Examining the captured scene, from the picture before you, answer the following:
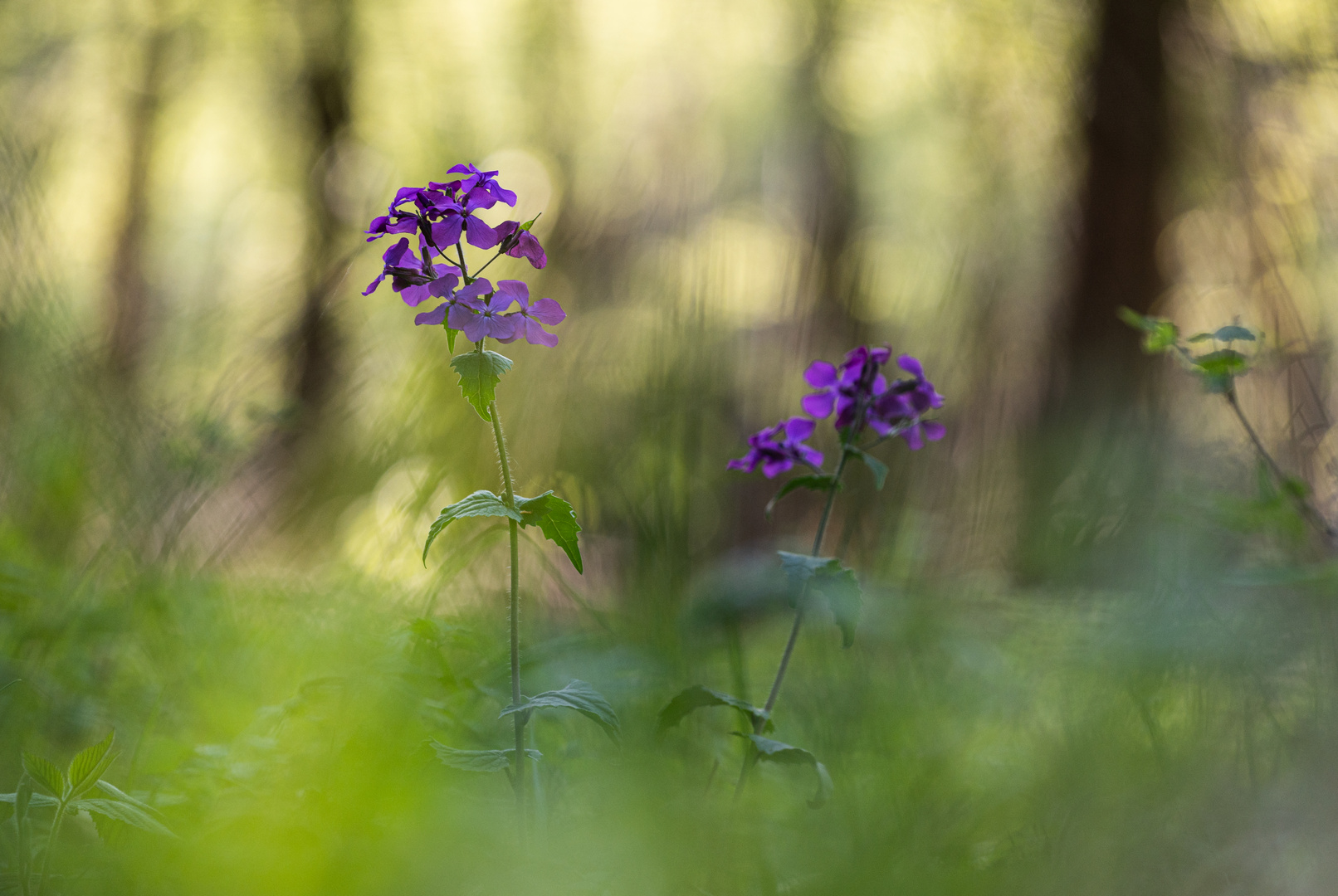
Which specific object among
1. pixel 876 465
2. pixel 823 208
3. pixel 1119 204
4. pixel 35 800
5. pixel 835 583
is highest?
pixel 1119 204

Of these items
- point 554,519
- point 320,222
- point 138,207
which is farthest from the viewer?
point 138,207

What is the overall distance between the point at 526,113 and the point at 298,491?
1901mm

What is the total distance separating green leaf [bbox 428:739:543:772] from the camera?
2.19ft

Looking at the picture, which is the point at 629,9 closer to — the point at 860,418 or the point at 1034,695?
the point at 860,418

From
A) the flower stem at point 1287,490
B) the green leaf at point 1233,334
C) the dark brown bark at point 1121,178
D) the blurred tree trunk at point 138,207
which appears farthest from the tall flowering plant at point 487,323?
the dark brown bark at point 1121,178

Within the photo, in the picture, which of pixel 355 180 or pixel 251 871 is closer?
pixel 251 871

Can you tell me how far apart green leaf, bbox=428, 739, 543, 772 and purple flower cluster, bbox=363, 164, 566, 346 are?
35 centimetres

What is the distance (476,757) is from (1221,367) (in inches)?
43.9

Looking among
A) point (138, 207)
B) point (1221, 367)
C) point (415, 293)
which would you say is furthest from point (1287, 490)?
point (138, 207)

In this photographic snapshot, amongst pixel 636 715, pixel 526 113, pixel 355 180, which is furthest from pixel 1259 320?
pixel 526 113

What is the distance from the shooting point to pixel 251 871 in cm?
55

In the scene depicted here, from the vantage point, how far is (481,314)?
2.44ft

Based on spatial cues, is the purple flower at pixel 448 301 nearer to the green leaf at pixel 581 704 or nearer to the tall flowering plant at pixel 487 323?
the tall flowering plant at pixel 487 323

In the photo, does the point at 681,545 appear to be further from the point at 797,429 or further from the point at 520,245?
the point at 520,245
